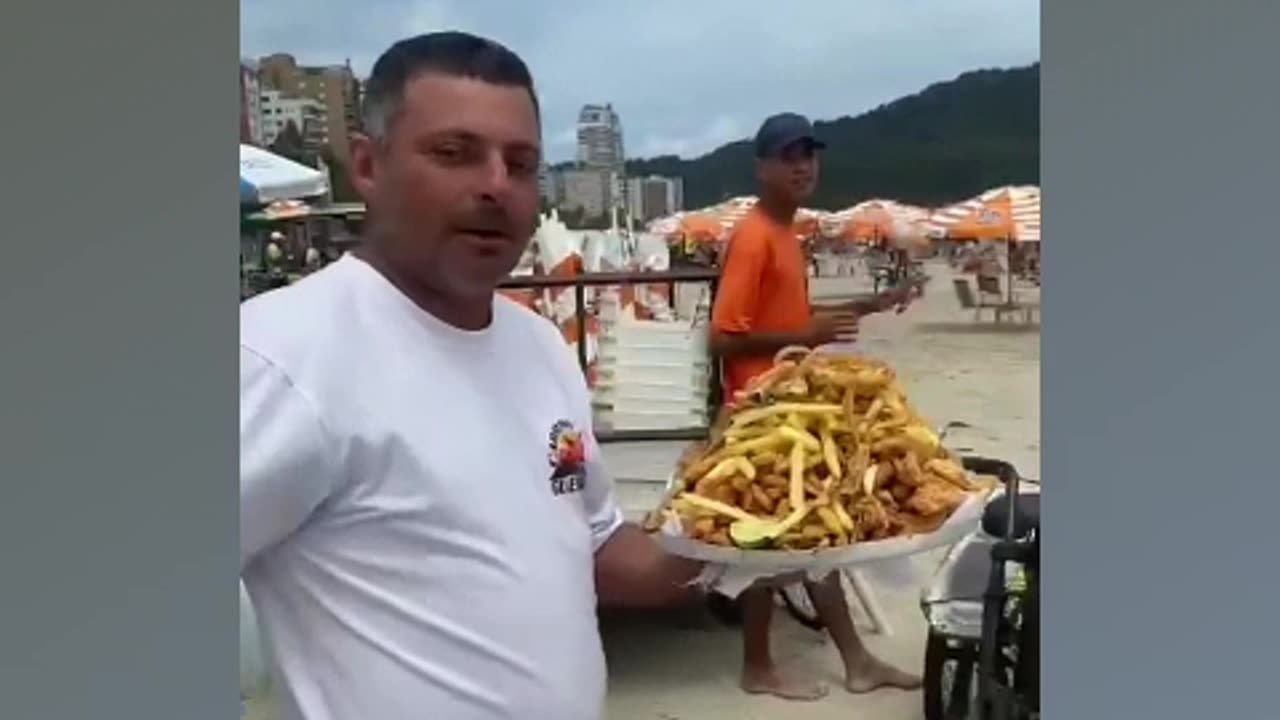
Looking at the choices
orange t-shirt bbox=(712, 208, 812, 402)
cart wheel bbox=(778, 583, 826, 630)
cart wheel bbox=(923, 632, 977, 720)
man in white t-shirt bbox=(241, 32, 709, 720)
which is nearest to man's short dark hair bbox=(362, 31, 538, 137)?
man in white t-shirt bbox=(241, 32, 709, 720)

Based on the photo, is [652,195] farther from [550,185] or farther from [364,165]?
[364,165]

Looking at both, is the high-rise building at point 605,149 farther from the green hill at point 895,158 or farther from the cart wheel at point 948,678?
the cart wheel at point 948,678

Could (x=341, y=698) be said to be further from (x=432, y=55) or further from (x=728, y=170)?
(x=728, y=170)

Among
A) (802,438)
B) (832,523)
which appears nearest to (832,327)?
(802,438)

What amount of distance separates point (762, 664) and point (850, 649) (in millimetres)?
127

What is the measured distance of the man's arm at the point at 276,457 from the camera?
0.91 meters

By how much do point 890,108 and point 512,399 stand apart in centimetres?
49

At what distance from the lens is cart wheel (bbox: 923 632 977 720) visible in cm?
144

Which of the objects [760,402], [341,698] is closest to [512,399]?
[341,698]

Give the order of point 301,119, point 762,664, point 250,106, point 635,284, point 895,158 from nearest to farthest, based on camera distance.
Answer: point 250,106
point 301,119
point 895,158
point 635,284
point 762,664

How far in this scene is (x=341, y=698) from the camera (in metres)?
0.96

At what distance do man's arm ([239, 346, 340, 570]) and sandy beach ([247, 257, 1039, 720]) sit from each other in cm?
14

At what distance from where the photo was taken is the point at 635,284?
4.63 feet

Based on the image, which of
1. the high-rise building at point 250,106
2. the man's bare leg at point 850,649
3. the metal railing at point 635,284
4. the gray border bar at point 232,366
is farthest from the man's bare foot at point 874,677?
the high-rise building at point 250,106
